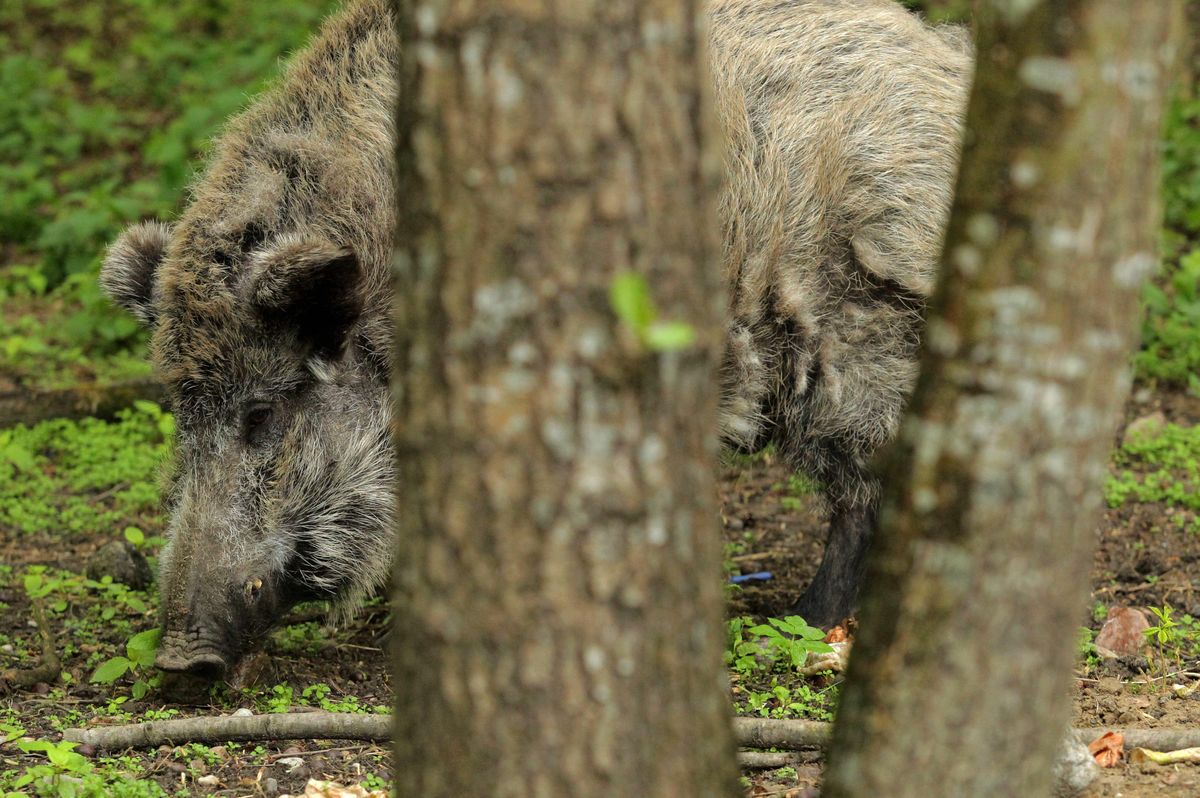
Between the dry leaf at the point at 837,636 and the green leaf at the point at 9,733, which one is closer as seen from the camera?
the green leaf at the point at 9,733

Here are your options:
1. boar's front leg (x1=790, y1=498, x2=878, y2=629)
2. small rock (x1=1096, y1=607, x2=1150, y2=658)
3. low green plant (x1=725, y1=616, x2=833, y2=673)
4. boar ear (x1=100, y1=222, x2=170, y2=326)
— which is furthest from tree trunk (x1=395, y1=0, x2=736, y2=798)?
boar ear (x1=100, y1=222, x2=170, y2=326)

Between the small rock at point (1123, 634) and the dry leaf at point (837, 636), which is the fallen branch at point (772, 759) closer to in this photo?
the dry leaf at point (837, 636)

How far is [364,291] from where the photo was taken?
15.3ft

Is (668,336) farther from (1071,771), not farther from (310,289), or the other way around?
(310,289)

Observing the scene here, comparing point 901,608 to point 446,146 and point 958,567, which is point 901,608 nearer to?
point 958,567

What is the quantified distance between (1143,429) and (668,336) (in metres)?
5.32

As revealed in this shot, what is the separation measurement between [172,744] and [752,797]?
1.68 meters

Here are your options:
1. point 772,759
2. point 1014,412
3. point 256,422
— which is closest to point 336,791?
point 772,759

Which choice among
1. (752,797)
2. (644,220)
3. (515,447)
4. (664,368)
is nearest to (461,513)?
(515,447)

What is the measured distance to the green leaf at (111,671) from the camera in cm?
438

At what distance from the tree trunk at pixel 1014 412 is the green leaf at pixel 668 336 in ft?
1.47

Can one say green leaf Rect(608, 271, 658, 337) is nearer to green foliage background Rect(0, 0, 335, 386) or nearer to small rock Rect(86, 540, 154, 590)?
small rock Rect(86, 540, 154, 590)

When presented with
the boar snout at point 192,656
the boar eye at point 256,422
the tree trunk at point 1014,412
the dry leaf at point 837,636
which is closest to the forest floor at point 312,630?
the boar snout at point 192,656

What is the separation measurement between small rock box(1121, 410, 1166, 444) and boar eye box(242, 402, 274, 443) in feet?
13.3
